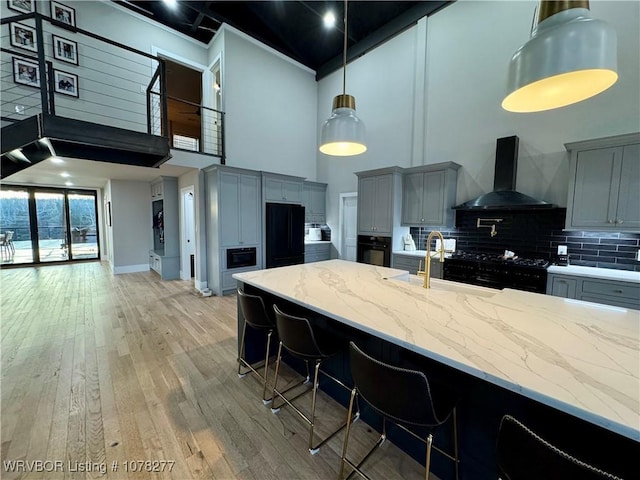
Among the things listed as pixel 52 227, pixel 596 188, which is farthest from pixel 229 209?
pixel 52 227

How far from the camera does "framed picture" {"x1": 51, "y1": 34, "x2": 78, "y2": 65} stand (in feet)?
13.9

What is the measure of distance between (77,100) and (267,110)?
333 centimetres

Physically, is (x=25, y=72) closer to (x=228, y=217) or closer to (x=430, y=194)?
(x=228, y=217)

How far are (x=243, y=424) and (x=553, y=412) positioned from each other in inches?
69.5

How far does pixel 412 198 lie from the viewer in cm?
461

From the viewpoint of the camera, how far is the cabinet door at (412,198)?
452 centimetres

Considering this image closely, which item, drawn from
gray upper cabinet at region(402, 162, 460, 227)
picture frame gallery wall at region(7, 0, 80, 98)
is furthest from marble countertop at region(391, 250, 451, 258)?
picture frame gallery wall at region(7, 0, 80, 98)

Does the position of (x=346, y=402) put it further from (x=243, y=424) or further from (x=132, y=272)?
(x=132, y=272)

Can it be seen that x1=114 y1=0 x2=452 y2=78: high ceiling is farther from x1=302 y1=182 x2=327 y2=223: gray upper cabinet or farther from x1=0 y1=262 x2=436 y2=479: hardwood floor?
x1=0 y1=262 x2=436 y2=479: hardwood floor

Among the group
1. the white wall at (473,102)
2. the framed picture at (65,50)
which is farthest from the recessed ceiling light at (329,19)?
the framed picture at (65,50)

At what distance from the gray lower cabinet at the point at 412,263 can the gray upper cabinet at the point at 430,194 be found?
625 mm

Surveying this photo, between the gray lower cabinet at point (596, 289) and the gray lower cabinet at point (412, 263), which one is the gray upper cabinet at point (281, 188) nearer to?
the gray lower cabinet at point (412, 263)

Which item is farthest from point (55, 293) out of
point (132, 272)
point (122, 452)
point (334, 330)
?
point (334, 330)

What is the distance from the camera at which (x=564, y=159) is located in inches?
135
